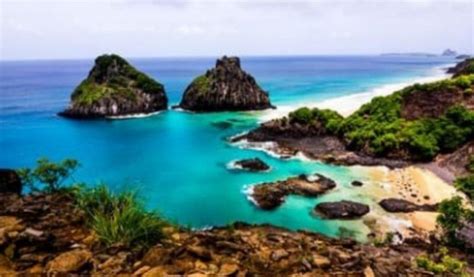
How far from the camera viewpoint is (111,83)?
113250mm

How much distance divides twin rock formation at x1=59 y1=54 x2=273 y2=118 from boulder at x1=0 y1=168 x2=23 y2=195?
87222mm

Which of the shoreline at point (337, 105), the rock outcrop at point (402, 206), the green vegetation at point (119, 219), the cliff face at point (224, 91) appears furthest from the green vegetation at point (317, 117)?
the green vegetation at point (119, 219)

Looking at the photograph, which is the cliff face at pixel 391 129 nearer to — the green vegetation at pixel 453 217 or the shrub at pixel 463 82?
the shrub at pixel 463 82

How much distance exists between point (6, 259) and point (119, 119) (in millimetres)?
95047

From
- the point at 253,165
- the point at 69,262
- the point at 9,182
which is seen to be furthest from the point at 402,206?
the point at 69,262

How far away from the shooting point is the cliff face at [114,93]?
109 meters

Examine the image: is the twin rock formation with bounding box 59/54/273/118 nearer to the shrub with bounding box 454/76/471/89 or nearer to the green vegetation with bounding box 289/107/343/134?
the green vegetation with bounding box 289/107/343/134

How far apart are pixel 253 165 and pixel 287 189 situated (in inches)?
421

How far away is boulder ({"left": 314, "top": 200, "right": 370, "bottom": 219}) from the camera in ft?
152

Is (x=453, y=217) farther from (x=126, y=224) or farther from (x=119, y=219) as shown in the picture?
(x=119, y=219)

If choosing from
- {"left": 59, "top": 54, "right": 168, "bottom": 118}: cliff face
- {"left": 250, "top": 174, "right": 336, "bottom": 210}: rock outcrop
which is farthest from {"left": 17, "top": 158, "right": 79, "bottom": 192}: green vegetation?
{"left": 59, "top": 54, "right": 168, "bottom": 118}: cliff face

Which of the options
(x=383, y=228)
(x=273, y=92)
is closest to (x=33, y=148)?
(x=383, y=228)

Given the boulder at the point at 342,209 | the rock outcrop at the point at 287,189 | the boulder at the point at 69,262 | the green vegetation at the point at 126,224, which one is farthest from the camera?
the rock outcrop at the point at 287,189

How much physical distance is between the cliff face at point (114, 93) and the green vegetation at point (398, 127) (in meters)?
45.1
